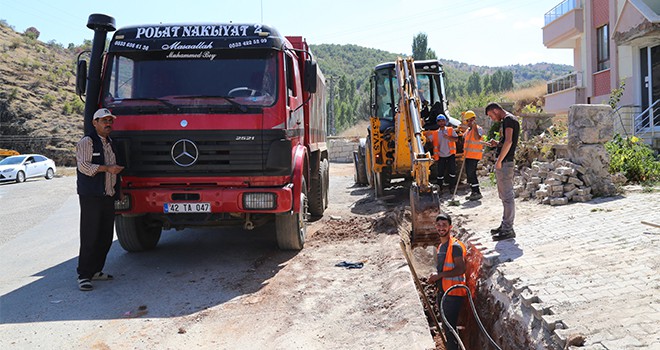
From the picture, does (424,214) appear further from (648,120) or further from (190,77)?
(648,120)

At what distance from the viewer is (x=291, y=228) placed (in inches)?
281

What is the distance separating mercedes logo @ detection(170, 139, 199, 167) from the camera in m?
6.43

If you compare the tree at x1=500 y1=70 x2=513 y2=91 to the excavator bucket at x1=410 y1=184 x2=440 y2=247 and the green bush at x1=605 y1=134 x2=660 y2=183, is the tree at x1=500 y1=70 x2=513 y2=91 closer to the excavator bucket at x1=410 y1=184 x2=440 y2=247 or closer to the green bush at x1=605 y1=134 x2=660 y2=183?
the green bush at x1=605 y1=134 x2=660 y2=183

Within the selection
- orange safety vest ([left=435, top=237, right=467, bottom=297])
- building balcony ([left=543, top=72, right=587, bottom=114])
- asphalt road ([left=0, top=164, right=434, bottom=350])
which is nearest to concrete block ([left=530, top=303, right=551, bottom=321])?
orange safety vest ([left=435, top=237, right=467, bottom=297])

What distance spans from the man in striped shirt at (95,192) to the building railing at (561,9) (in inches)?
793

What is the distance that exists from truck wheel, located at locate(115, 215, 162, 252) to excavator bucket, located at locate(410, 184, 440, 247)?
358cm

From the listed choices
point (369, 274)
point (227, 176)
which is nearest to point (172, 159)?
point (227, 176)

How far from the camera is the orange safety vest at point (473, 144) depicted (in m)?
10.1

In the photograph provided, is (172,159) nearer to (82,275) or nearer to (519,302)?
(82,275)

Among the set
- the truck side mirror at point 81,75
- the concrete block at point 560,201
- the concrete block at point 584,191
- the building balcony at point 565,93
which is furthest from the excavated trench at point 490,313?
the building balcony at point 565,93

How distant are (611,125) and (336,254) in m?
4.87

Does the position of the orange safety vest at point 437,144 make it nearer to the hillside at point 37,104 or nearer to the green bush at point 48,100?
the hillside at point 37,104

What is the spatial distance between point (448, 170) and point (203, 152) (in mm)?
6221

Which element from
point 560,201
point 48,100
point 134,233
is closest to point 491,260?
point 560,201
